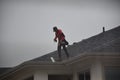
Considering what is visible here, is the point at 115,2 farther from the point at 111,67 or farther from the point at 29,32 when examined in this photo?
the point at 111,67

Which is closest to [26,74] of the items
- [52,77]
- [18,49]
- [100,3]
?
[52,77]

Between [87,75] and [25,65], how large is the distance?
2.09m

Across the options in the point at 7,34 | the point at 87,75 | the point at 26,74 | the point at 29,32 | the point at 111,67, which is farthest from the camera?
the point at 26,74

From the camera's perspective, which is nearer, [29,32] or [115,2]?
[115,2]

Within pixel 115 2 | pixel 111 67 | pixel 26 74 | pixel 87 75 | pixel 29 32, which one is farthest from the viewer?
pixel 26 74

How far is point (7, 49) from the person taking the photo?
6773 mm

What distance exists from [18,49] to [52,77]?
4.59 meters

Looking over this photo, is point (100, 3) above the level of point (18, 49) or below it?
above

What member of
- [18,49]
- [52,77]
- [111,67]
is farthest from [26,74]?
[18,49]

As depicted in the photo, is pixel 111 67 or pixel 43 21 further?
pixel 111 67

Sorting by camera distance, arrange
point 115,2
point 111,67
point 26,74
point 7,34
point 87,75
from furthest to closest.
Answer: point 26,74 < point 87,75 < point 111,67 < point 7,34 < point 115,2

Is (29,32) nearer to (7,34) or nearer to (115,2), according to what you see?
(7,34)

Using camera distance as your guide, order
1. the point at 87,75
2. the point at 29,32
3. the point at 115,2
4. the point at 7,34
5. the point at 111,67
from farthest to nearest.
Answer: the point at 87,75 → the point at 111,67 → the point at 29,32 → the point at 7,34 → the point at 115,2

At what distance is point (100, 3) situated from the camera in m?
6.11
